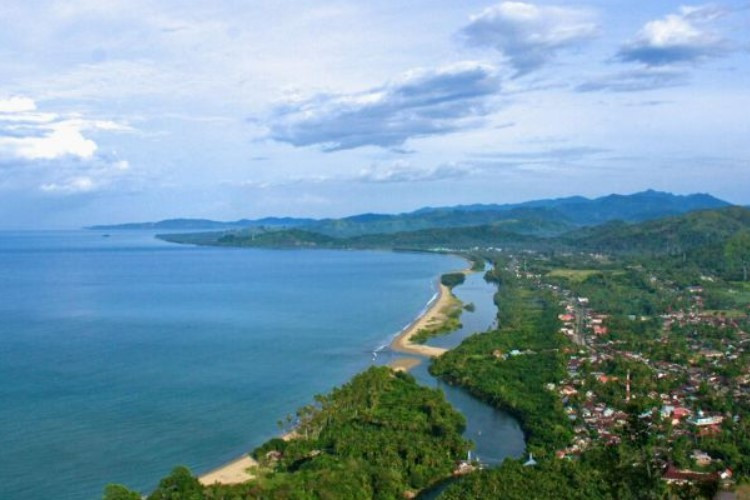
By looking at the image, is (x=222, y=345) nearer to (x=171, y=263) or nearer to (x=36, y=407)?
(x=36, y=407)

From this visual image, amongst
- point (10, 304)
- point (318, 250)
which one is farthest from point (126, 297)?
point (318, 250)

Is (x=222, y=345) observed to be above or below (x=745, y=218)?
below

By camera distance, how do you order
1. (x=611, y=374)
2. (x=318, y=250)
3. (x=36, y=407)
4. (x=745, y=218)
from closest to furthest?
(x=36, y=407) < (x=611, y=374) < (x=745, y=218) < (x=318, y=250)

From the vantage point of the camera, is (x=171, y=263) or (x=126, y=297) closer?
(x=126, y=297)

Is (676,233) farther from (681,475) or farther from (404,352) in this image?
(681,475)

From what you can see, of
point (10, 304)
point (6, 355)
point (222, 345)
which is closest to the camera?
point (6, 355)

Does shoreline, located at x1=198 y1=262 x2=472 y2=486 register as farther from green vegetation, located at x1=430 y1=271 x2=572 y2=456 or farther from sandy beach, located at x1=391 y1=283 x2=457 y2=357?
green vegetation, located at x1=430 y1=271 x2=572 y2=456
